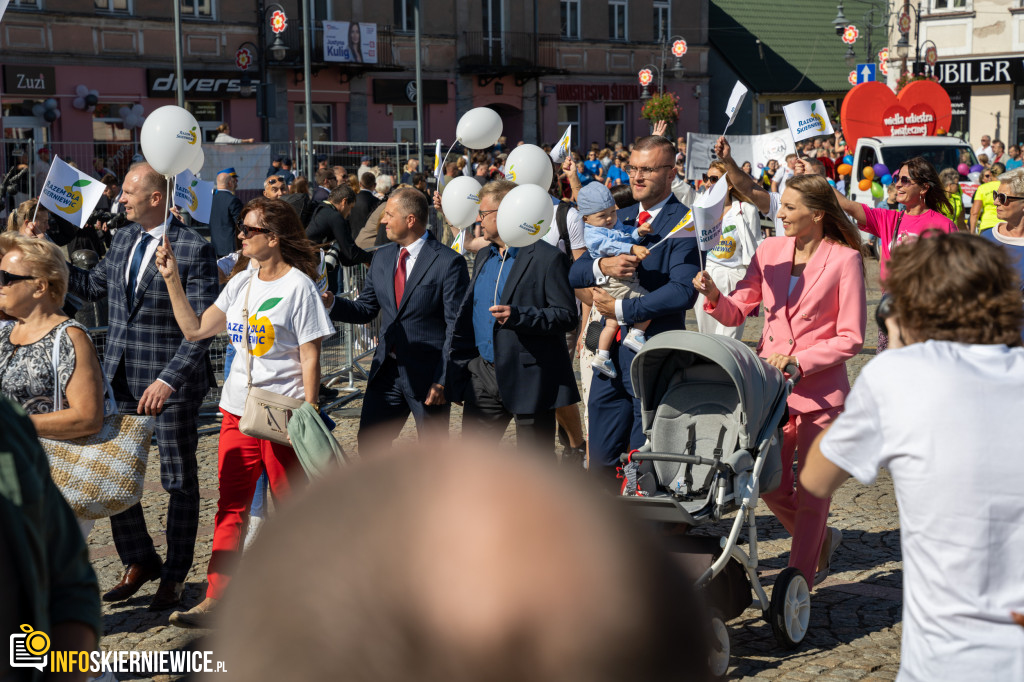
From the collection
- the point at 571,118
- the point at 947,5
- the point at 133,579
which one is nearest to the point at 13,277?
the point at 133,579

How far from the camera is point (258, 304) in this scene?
5.04m

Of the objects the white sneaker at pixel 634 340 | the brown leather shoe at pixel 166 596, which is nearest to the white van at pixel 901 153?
the white sneaker at pixel 634 340

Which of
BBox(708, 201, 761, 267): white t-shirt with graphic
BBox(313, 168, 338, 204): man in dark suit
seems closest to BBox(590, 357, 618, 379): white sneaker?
BBox(708, 201, 761, 267): white t-shirt with graphic

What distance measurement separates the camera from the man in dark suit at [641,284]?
5.37 m

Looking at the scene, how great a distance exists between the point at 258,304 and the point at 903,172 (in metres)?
4.26

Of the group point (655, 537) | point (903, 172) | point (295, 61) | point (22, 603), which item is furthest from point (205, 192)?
point (295, 61)

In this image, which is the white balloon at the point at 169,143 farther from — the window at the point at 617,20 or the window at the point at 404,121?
the window at the point at 617,20

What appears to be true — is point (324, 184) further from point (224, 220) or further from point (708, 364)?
point (708, 364)

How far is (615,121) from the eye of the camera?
4100 centimetres

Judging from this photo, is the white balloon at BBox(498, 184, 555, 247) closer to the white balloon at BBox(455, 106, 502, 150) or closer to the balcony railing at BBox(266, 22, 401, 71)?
the white balloon at BBox(455, 106, 502, 150)

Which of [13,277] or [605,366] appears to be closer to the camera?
[13,277]

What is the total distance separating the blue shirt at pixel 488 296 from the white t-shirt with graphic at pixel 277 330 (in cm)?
126

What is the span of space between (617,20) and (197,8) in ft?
52.8

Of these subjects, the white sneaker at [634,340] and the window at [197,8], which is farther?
the window at [197,8]
